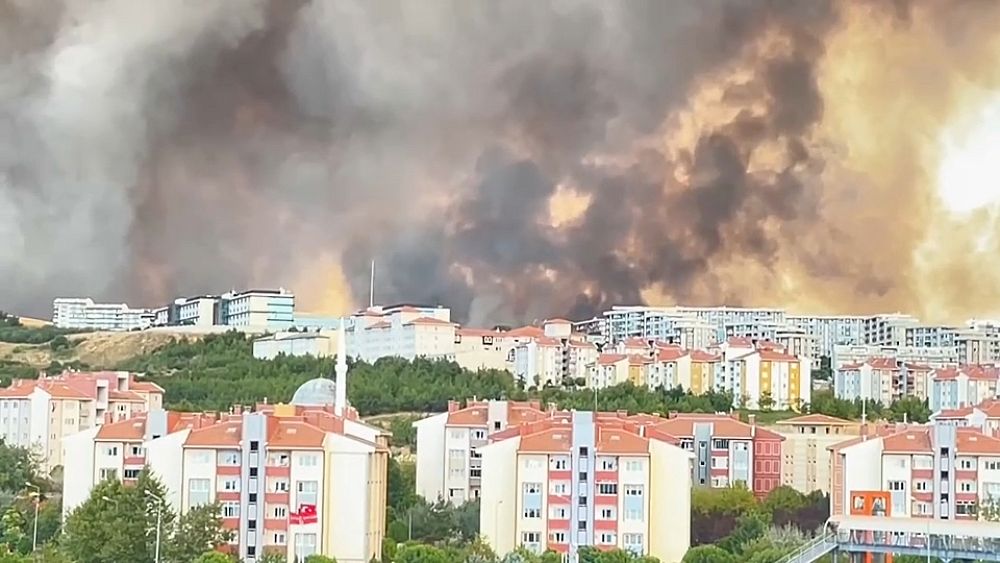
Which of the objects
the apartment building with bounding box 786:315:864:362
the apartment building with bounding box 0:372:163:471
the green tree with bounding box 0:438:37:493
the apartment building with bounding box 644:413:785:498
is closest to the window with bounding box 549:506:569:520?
the apartment building with bounding box 644:413:785:498

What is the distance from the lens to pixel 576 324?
2947 cm

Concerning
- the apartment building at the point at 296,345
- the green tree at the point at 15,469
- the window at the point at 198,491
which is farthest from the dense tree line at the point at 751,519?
the apartment building at the point at 296,345

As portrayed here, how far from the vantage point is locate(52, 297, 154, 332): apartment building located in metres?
30.7

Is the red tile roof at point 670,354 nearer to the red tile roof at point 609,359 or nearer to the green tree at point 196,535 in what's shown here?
the red tile roof at point 609,359

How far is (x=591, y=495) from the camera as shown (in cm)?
1332

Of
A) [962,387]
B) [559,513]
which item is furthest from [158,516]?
[962,387]

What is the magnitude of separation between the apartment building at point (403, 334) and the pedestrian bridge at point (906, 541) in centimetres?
1412

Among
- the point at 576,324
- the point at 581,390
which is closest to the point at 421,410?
the point at 581,390

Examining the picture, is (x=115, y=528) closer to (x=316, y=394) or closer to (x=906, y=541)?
(x=906, y=541)

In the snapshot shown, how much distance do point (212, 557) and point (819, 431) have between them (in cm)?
853

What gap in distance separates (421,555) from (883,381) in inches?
528

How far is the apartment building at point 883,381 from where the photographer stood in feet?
77.8

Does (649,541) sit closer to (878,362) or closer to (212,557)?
(212,557)

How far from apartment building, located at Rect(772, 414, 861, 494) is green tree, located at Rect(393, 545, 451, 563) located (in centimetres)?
573
